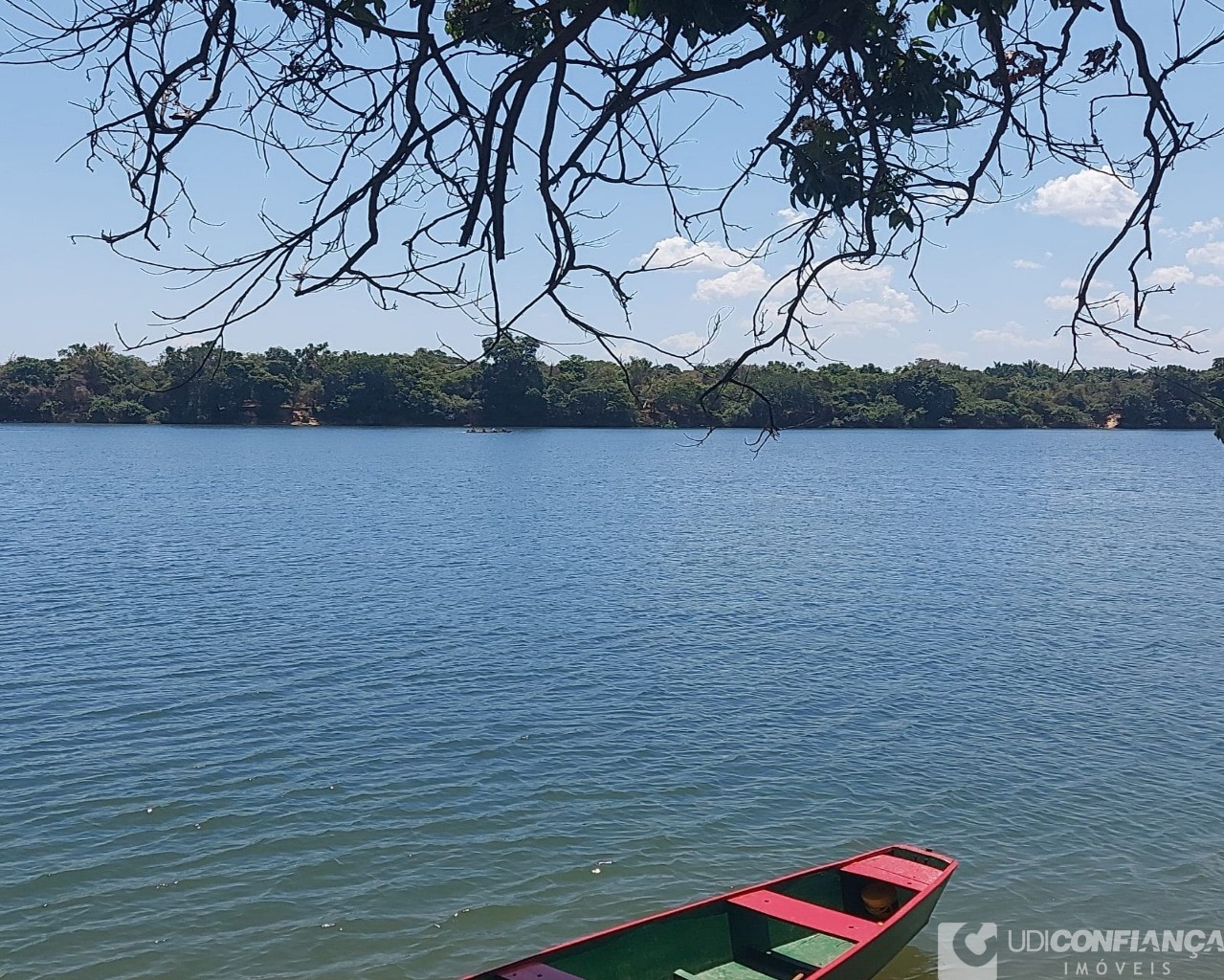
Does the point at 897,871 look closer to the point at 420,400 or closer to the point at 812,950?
the point at 812,950

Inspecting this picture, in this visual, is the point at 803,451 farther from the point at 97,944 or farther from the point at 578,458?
the point at 97,944

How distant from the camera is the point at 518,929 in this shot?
34.4 ft

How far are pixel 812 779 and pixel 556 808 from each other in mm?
3238

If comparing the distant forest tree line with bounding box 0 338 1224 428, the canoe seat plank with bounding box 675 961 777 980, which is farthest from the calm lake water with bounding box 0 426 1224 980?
the distant forest tree line with bounding box 0 338 1224 428

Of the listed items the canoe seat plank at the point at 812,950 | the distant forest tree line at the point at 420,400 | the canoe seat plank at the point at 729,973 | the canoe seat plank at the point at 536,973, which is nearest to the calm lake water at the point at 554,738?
the canoe seat plank at the point at 812,950

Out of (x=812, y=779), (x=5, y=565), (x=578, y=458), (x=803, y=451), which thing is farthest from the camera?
(x=803, y=451)

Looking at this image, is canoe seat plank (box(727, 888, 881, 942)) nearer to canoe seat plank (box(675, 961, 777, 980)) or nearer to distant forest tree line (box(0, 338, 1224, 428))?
canoe seat plank (box(675, 961, 777, 980))

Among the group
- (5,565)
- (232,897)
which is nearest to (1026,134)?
(232,897)

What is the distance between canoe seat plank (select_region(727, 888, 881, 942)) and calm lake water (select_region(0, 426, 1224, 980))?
4.26 feet

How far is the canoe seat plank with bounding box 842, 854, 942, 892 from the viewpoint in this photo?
9555mm

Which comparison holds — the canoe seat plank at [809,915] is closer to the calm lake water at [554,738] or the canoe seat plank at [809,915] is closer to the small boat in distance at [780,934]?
the small boat in distance at [780,934]

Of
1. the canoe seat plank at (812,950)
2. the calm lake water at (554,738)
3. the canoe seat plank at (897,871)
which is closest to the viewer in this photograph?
the canoe seat plank at (812,950)

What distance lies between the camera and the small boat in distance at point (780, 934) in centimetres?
820

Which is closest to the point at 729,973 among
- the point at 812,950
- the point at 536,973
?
the point at 812,950
